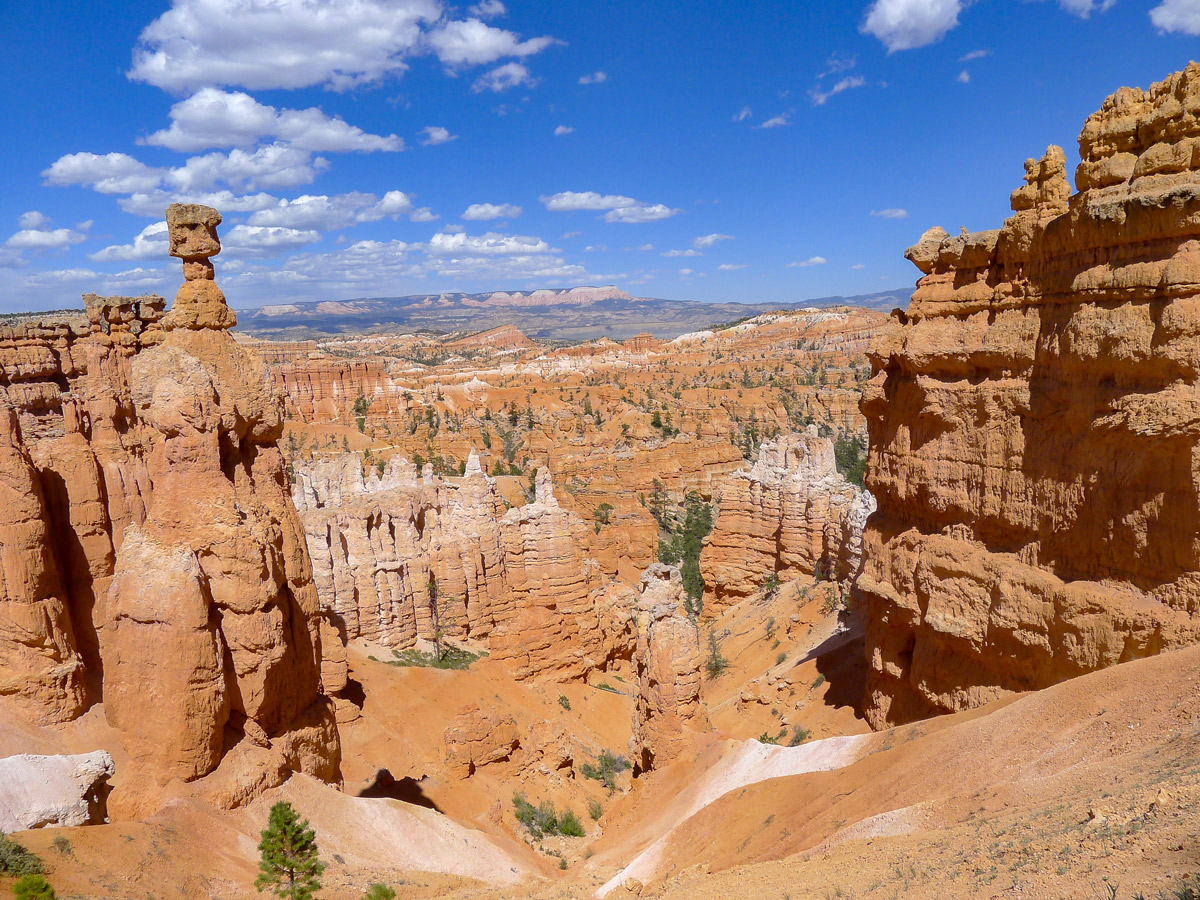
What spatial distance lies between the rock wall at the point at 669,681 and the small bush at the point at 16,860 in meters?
11.1

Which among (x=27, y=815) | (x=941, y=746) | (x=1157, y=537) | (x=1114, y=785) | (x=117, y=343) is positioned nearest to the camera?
(x=1114, y=785)

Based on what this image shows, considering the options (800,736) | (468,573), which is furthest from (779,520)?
(800,736)

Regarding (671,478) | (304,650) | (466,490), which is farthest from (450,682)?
(671,478)

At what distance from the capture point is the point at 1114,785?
23.1 ft

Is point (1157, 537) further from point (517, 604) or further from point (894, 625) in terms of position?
point (517, 604)

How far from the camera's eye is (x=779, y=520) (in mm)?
30031

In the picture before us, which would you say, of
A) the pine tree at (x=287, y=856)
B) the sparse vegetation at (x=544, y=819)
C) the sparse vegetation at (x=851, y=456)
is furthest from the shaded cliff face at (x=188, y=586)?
the sparse vegetation at (x=851, y=456)

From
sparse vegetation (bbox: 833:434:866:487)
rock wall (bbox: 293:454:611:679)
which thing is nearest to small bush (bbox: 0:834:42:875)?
rock wall (bbox: 293:454:611:679)

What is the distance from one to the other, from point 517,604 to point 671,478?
87.4 ft

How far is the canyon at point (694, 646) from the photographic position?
8570mm

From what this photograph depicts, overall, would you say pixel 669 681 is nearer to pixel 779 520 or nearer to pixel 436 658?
pixel 436 658

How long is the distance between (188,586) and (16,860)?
12.2 ft

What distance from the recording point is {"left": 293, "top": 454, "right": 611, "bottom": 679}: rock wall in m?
21.4

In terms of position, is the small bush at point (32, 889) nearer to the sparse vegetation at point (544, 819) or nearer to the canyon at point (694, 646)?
the canyon at point (694, 646)
